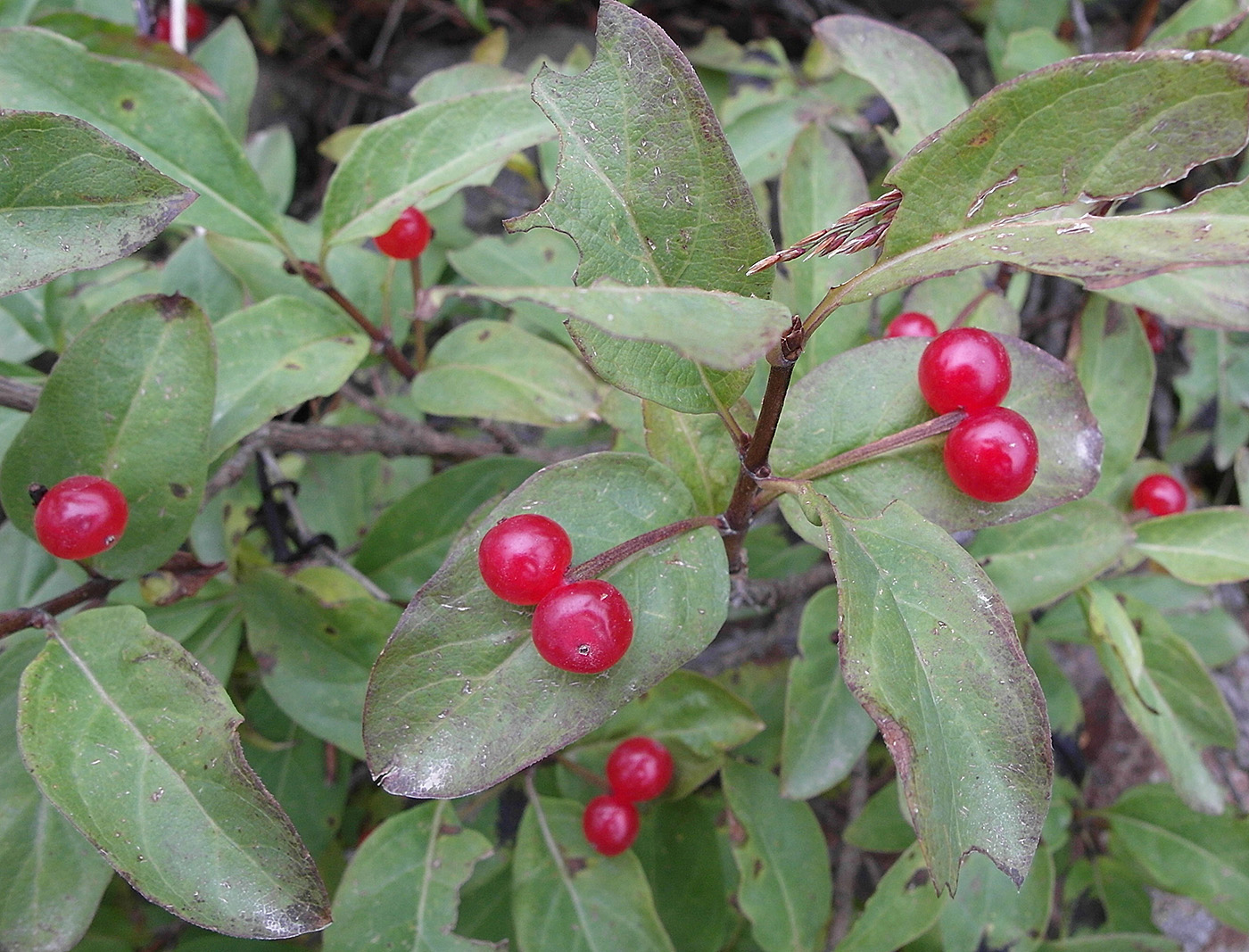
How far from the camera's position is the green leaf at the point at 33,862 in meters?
1.15

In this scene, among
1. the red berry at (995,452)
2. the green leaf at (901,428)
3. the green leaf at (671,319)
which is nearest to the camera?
the green leaf at (671,319)

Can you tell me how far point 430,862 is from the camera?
145 cm

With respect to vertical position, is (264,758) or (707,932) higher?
(264,758)

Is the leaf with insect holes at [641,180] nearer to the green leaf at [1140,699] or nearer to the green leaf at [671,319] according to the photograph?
the green leaf at [671,319]

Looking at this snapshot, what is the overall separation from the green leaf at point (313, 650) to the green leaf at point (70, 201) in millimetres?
634

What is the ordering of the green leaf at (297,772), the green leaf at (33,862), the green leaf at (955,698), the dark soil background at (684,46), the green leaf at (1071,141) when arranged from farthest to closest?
the dark soil background at (684,46), the green leaf at (297,772), the green leaf at (33,862), the green leaf at (955,698), the green leaf at (1071,141)

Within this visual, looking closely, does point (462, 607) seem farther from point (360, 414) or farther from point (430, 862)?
point (360, 414)

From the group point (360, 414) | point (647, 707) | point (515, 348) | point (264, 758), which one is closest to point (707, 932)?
point (647, 707)

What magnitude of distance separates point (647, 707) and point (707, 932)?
0.48 m

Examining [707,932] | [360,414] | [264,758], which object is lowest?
[707,932]

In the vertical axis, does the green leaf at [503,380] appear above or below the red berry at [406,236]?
below

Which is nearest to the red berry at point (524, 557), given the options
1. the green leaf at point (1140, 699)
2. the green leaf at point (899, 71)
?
the green leaf at point (1140, 699)

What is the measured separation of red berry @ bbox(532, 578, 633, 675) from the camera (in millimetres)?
850

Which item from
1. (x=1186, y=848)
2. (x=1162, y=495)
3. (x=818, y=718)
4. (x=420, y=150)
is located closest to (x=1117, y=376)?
(x=1162, y=495)
